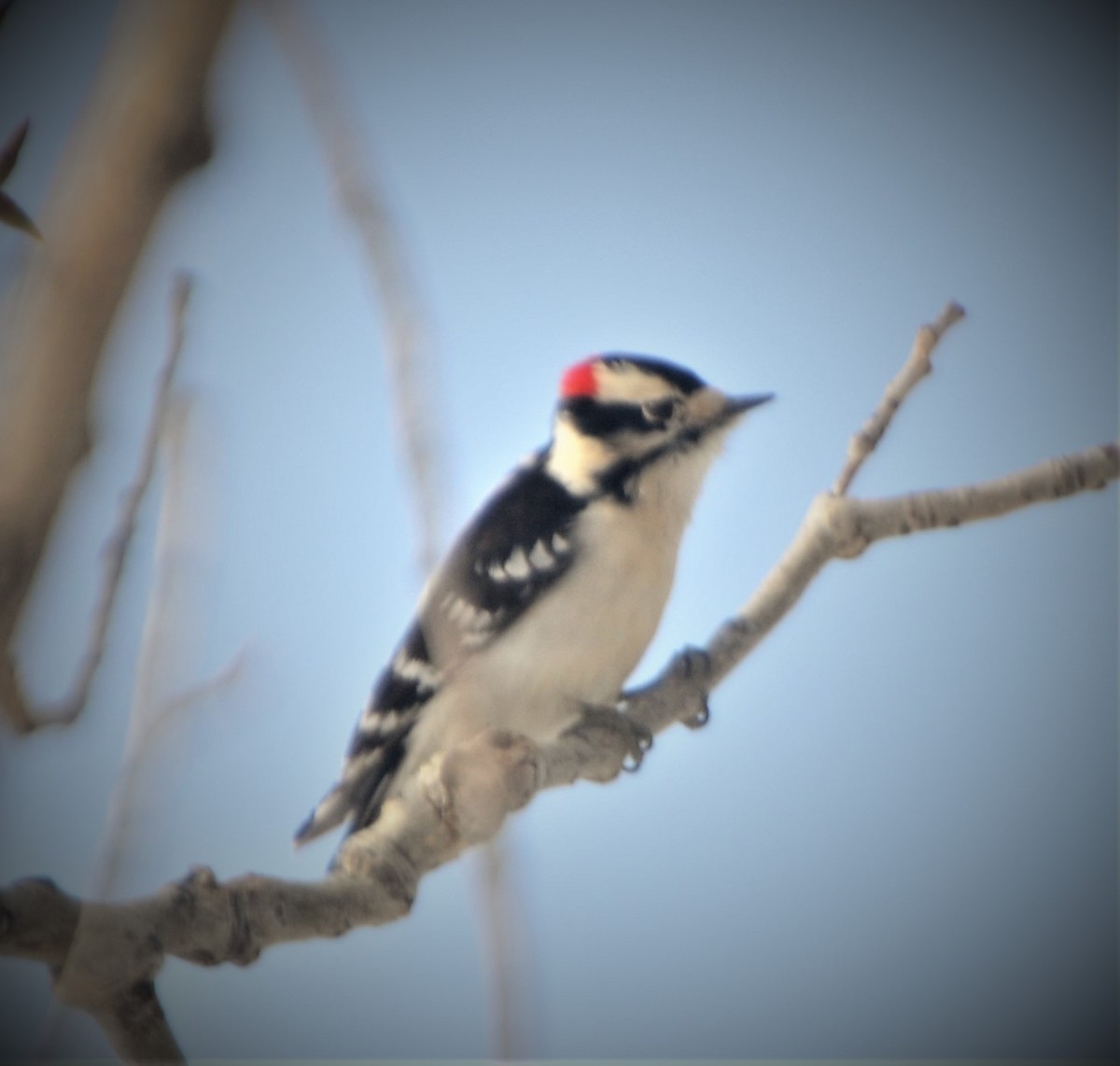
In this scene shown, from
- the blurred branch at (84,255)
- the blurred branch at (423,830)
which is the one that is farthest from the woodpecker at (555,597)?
the blurred branch at (84,255)

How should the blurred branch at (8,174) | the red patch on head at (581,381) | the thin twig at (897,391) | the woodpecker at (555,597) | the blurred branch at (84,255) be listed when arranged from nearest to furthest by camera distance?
the blurred branch at (84,255), the blurred branch at (8,174), the thin twig at (897,391), the woodpecker at (555,597), the red patch on head at (581,381)

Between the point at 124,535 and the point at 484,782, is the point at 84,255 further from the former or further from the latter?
the point at 484,782

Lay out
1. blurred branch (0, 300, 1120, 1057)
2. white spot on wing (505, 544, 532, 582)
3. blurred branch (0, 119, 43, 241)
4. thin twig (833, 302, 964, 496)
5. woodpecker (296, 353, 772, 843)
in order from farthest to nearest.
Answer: white spot on wing (505, 544, 532, 582)
woodpecker (296, 353, 772, 843)
thin twig (833, 302, 964, 496)
blurred branch (0, 300, 1120, 1057)
blurred branch (0, 119, 43, 241)

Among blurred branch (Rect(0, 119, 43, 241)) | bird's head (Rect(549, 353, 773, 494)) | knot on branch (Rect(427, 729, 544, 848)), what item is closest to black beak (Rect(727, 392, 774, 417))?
bird's head (Rect(549, 353, 773, 494))

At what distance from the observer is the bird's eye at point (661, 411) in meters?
3.91

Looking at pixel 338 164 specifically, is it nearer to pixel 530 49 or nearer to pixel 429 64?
pixel 429 64

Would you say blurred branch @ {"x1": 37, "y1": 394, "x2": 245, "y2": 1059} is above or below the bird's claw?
above

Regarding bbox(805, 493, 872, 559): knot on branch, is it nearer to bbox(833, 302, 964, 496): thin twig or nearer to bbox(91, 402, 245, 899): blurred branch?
bbox(833, 302, 964, 496): thin twig

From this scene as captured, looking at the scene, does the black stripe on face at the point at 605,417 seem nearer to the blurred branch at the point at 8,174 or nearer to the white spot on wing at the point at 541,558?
the white spot on wing at the point at 541,558

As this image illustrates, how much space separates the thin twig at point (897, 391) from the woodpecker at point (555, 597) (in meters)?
Answer: 0.70

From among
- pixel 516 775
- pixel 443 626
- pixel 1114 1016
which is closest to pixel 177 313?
pixel 516 775

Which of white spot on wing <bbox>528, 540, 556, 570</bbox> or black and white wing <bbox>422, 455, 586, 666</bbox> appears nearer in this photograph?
black and white wing <bbox>422, 455, 586, 666</bbox>

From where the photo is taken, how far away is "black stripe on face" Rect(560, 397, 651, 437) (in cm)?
394

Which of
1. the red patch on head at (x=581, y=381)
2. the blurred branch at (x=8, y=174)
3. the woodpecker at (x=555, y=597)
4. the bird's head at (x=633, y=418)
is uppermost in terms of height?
the blurred branch at (x=8, y=174)
